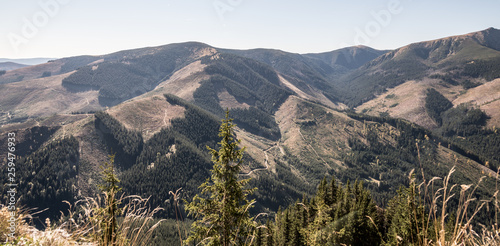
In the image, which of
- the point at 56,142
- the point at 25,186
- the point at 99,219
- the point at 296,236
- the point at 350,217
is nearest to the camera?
the point at 99,219

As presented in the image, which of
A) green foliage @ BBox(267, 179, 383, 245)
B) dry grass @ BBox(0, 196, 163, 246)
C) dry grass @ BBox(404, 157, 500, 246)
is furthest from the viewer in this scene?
green foliage @ BBox(267, 179, 383, 245)

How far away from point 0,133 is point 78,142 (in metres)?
58.6

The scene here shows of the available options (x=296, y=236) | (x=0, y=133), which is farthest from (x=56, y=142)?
(x=296, y=236)

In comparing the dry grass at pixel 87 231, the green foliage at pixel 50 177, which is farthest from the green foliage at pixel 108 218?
the green foliage at pixel 50 177

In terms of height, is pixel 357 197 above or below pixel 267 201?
above

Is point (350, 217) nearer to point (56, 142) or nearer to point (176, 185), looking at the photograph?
point (176, 185)

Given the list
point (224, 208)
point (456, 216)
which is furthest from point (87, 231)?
point (456, 216)

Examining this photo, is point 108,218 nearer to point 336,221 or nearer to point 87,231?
point 87,231

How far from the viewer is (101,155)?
18600 centimetres

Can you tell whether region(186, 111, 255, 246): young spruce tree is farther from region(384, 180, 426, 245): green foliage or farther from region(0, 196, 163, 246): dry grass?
region(384, 180, 426, 245): green foliage

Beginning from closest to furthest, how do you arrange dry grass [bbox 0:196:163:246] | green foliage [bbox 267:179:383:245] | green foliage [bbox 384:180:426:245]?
green foliage [bbox 384:180:426:245], dry grass [bbox 0:196:163:246], green foliage [bbox 267:179:383:245]

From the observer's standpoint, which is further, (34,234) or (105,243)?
(34,234)

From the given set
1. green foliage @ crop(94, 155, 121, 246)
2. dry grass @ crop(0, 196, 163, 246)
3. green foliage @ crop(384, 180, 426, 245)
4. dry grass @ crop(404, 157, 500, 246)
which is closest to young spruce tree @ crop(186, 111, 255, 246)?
green foliage @ crop(94, 155, 121, 246)

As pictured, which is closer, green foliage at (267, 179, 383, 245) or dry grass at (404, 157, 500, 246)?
dry grass at (404, 157, 500, 246)
